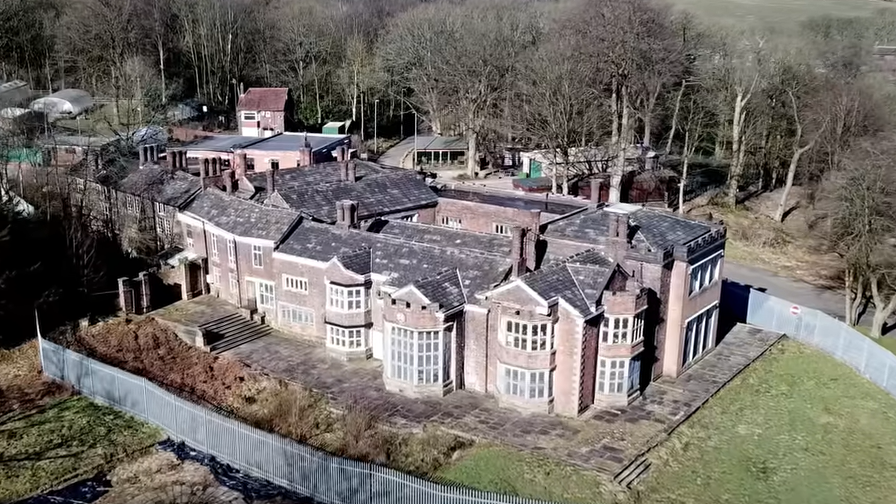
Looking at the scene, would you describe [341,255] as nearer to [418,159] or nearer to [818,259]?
[818,259]

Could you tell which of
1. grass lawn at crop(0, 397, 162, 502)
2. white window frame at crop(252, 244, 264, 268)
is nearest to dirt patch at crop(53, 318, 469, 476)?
grass lawn at crop(0, 397, 162, 502)

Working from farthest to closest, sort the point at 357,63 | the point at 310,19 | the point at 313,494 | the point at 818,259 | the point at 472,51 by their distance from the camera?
the point at 310,19 < the point at 357,63 < the point at 472,51 < the point at 818,259 < the point at 313,494

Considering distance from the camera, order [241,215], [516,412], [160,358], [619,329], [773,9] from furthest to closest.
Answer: [773,9] < [241,215] < [160,358] < [516,412] < [619,329]

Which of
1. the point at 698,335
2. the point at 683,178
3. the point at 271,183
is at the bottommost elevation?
the point at 698,335

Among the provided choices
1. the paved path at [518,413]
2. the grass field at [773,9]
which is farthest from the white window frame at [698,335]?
the grass field at [773,9]

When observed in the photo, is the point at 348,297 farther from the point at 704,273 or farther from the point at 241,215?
the point at 704,273

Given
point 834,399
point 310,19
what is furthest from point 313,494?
point 310,19

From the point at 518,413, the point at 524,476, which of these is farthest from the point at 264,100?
the point at 524,476
